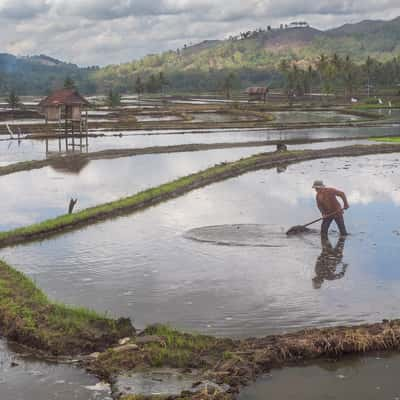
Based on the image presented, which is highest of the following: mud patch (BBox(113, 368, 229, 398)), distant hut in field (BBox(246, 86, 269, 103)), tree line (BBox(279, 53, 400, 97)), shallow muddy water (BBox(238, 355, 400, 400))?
tree line (BBox(279, 53, 400, 97))

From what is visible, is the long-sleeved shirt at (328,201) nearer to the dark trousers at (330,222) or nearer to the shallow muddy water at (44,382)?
the dark trousers at (330,222)

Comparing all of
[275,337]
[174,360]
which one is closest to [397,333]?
[275,337]

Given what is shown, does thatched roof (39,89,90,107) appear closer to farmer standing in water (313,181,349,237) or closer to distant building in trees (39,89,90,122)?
distant building in trees (39,89,90,122)

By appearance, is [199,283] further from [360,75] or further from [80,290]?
[360,75]

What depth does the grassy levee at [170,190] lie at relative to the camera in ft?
37.6

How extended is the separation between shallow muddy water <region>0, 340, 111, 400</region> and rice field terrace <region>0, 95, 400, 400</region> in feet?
0.06

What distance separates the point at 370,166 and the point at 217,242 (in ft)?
35.3

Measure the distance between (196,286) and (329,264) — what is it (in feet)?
7.31

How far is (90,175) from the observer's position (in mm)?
18781

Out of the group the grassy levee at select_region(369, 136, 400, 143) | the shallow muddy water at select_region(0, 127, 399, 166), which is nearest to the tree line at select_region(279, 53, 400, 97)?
the shallow muddy water at select_region(0, 127, 399, 166)

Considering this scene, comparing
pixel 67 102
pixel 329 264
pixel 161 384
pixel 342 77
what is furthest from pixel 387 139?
pixel 342 77

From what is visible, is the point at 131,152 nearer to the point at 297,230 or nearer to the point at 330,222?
the point at 297,230

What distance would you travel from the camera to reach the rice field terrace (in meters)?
5.92

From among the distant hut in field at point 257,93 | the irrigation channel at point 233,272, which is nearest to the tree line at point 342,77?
the distant hut in field at point 257,93
